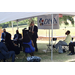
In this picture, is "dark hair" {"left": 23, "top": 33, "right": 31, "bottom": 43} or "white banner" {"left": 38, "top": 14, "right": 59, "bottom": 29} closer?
"dark hair" {"left": 23, "top": 33, "right": 31, "bottom": 43}

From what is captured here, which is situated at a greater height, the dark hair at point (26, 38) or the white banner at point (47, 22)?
the white banner at point (47, 22)

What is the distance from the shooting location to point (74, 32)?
17.4 metres

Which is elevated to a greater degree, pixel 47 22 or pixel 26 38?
pixel 47 22

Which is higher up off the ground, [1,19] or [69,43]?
[1,19]

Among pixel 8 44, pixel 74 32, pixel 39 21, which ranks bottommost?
pixel 74 32

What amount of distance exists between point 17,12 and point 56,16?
2492mm

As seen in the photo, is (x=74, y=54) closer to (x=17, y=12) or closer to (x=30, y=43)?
(x=30, y=43)

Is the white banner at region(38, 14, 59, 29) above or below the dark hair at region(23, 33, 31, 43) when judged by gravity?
above

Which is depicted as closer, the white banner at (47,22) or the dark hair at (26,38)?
the dark hair at (26,38)

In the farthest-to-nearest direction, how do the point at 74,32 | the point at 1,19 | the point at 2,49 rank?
the point at 74,32 → the point at 1,19 → the point at 2,49

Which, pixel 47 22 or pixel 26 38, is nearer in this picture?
pixel 26 38

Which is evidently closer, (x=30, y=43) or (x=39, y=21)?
(x=30, y=43)

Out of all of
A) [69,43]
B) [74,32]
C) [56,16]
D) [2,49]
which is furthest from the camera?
[74,32]
